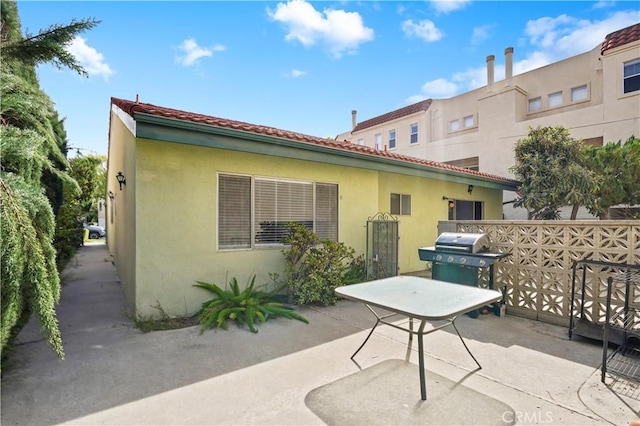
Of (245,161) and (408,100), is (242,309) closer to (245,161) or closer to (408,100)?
(245,161)

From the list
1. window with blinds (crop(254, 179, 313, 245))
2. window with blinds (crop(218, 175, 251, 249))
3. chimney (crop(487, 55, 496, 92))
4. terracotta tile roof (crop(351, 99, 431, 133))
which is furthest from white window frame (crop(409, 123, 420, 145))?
window with blinds (crop(218, 175, 251, 249))

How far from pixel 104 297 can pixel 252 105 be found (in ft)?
24.5

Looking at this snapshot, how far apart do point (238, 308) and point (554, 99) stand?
17624 millimetres

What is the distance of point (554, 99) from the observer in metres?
15.3

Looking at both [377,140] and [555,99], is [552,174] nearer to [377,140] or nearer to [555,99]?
[555,99]

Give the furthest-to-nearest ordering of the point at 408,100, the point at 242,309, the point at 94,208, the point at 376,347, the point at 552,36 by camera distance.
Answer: the point at 94,208
the point at 408,100
the point at 552,36
the point at 242,309
the point at 376,347

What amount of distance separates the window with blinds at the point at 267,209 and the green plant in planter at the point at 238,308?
32.1 inches

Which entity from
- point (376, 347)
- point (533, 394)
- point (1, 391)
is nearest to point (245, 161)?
point (376, 347)

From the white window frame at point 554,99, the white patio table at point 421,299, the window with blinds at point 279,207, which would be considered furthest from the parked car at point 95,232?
the white window frame at point 554,99

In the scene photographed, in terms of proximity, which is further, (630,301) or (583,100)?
(583,100)

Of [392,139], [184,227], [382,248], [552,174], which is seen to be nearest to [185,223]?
[184,227]

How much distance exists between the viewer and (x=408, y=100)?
21.2 metres

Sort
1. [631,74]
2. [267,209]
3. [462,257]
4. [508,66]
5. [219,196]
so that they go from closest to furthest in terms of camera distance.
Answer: [462,257]
[219,196]
[267,209]
[631,74]
[508,66]

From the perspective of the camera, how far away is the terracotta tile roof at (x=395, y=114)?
1994 cm
